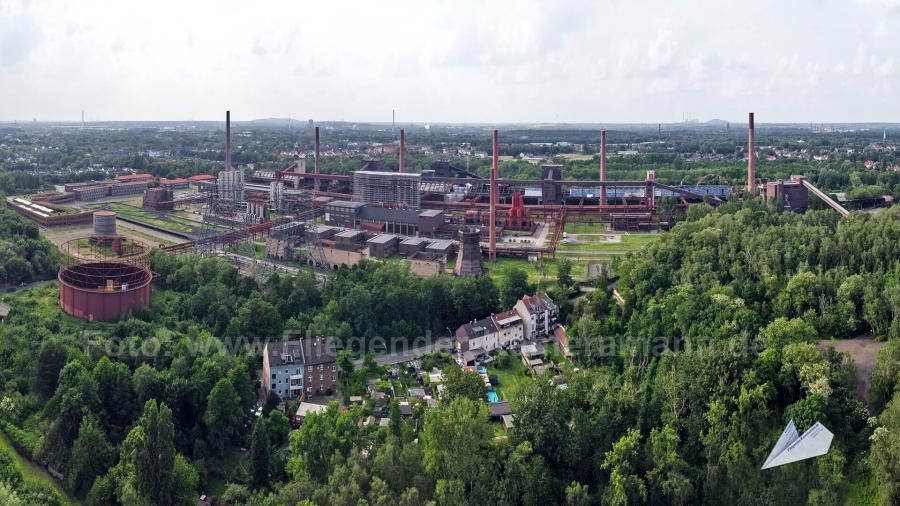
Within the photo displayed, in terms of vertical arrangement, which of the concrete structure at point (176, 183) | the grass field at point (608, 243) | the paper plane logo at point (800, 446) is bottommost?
the paper plane logo at point (800, 446)

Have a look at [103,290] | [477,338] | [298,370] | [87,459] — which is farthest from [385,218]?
[87,459]

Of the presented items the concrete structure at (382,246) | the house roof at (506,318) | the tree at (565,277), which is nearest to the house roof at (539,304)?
the house roof at (506,318)

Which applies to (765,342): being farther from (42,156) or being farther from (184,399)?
(42,156)

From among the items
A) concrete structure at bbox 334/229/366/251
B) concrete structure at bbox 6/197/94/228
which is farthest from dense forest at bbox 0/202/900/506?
concrete structure at bbox 6/197/94/228

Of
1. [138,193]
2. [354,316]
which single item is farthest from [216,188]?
[354,316]

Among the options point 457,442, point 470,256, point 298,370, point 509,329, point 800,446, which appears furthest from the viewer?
point 470,256

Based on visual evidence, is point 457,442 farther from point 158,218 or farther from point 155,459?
point 158,218

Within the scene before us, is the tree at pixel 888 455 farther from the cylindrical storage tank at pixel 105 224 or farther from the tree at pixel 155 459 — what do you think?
the cylindrical storage tank at pixel 105 224
